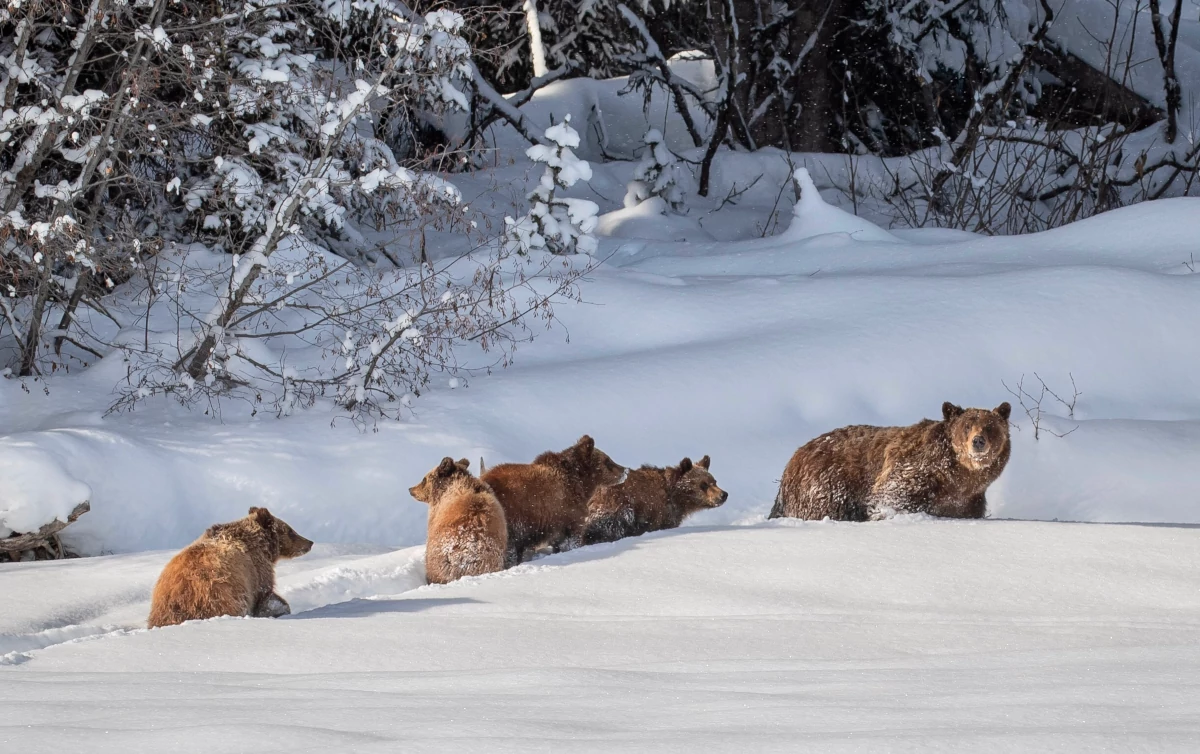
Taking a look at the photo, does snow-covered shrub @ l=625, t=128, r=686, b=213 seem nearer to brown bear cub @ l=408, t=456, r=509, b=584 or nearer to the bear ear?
the bear ear

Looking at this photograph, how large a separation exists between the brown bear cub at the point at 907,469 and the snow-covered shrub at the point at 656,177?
33.0 feet

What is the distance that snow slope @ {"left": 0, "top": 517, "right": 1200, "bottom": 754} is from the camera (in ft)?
7.47

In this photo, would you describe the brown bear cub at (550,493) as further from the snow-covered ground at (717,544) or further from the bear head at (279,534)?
the bear head at (279,534)

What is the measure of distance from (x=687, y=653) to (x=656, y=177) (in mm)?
13046

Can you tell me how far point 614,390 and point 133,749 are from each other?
702cm

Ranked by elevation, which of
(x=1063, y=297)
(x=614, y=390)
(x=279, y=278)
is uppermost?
(x=279, y=278)

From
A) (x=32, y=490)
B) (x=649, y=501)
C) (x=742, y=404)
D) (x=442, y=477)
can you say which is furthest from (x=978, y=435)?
(x=32, y=490)

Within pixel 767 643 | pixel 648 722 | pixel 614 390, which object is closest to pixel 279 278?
pixel 614 390

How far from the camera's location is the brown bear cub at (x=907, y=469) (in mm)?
6023

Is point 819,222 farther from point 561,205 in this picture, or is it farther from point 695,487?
point 695,487

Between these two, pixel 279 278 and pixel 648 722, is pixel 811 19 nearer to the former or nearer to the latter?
pixel 279 278

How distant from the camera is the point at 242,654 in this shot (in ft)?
12.5

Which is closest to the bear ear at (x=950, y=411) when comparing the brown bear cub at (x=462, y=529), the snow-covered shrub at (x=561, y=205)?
the brown bear cub at (x=462, y=529)

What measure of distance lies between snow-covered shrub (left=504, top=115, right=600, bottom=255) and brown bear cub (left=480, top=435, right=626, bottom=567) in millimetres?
5216
